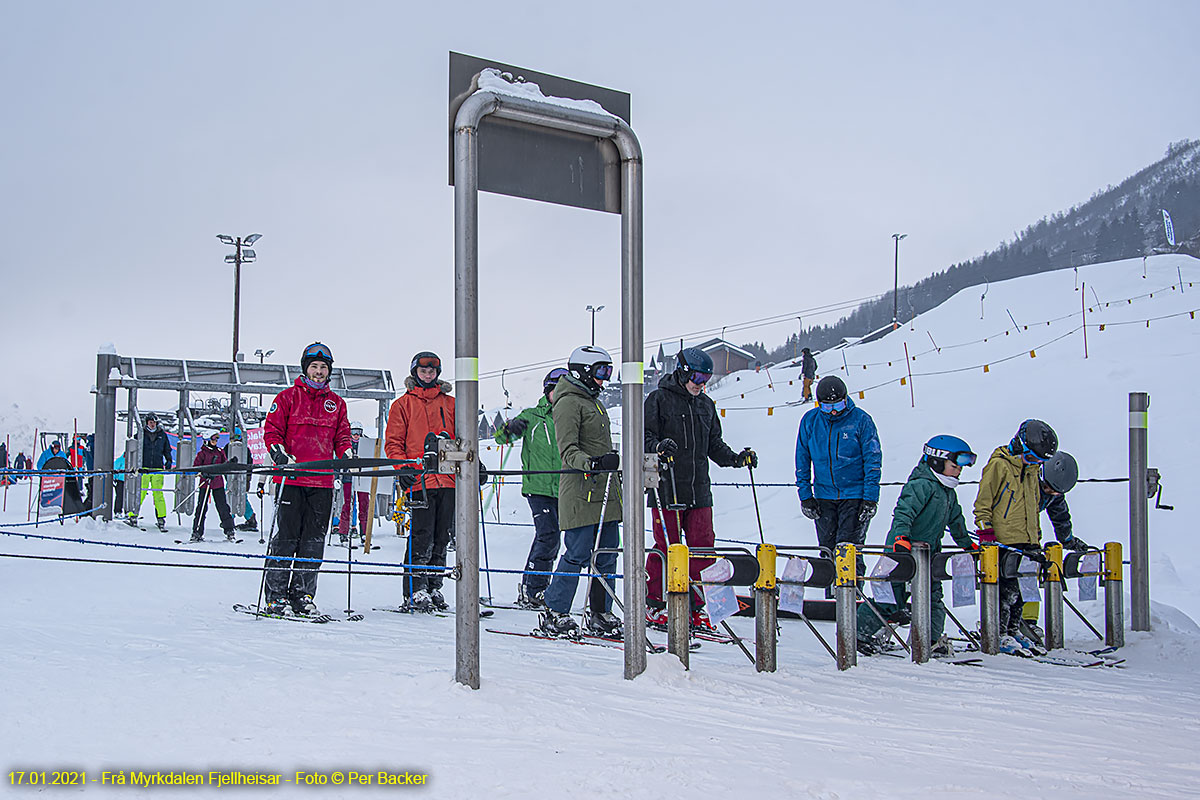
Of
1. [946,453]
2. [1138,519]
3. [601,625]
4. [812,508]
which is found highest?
[946,453]

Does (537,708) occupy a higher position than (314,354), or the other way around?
(314,354)

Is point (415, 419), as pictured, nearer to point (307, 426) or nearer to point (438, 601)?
point (307, 426)

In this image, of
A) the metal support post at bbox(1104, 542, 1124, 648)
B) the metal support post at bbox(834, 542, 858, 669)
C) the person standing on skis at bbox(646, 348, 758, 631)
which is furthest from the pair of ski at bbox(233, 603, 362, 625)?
the metal support post at bbox(1104, 542, 1124, 648)

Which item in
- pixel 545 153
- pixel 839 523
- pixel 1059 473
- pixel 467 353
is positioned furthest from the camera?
pixel 1059 473

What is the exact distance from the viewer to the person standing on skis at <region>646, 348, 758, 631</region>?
6.45m

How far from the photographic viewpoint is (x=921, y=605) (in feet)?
18.4

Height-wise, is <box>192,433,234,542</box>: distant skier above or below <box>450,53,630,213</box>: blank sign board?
below

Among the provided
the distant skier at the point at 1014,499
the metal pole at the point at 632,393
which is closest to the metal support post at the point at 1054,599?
the distant skier at the point at 1014,499

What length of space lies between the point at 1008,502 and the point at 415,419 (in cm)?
433

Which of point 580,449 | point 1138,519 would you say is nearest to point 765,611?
point 580,449

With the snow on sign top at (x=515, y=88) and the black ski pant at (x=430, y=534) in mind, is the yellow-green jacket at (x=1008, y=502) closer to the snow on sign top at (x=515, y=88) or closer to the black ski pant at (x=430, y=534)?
the black ski pant at (x=430, y=534)

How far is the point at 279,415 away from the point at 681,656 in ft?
10.7

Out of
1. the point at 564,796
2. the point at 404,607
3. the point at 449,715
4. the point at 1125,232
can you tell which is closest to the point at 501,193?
the point at 449,715

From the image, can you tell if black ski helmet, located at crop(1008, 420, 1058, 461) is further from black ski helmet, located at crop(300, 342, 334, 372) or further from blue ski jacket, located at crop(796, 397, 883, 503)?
black ski helmet, located at crop(300, 342, 334, 372)
